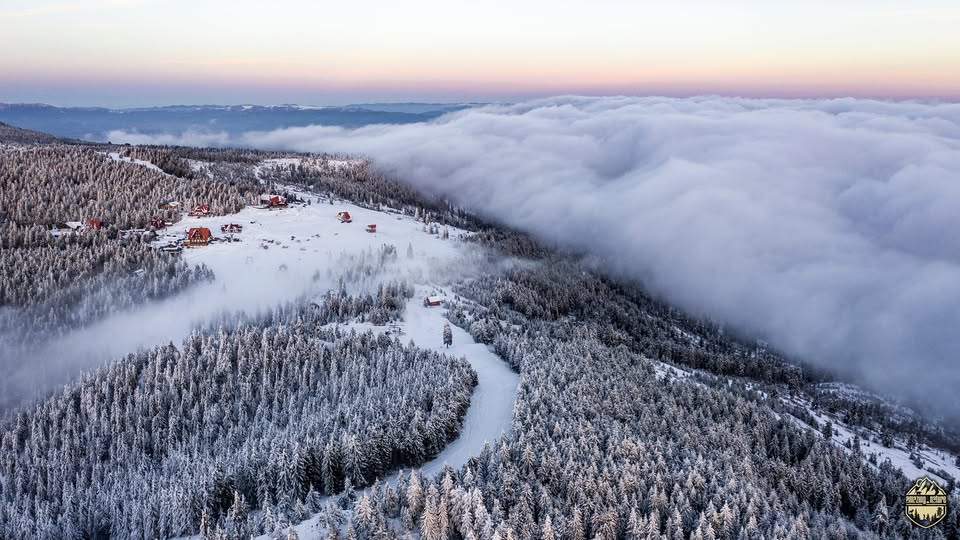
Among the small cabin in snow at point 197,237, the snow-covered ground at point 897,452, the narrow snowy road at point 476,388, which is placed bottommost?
the snow-covered ground at point 897,452

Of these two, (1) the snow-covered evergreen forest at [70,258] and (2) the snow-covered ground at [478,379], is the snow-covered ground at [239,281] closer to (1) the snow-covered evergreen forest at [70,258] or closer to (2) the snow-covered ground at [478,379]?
(1) the snow-covered evergreen forest at [70,258]

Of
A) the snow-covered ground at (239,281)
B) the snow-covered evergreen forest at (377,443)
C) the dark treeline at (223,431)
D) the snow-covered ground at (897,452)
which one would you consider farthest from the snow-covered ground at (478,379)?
the snow-covered ground at (897,452)

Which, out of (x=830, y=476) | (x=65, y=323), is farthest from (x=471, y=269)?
(x=830, y=476)

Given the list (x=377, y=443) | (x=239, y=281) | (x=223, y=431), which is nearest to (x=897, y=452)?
(x=377, y=443)

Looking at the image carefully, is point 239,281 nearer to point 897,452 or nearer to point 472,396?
point 472,396

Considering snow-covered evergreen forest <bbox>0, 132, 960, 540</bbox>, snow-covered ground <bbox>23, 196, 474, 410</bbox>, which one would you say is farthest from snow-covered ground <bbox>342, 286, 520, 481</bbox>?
snow-covered ground <bbox>23, 196, 474, 410</bbox>

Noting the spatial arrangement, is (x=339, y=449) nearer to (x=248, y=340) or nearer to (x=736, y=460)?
(x=248, y=340)
